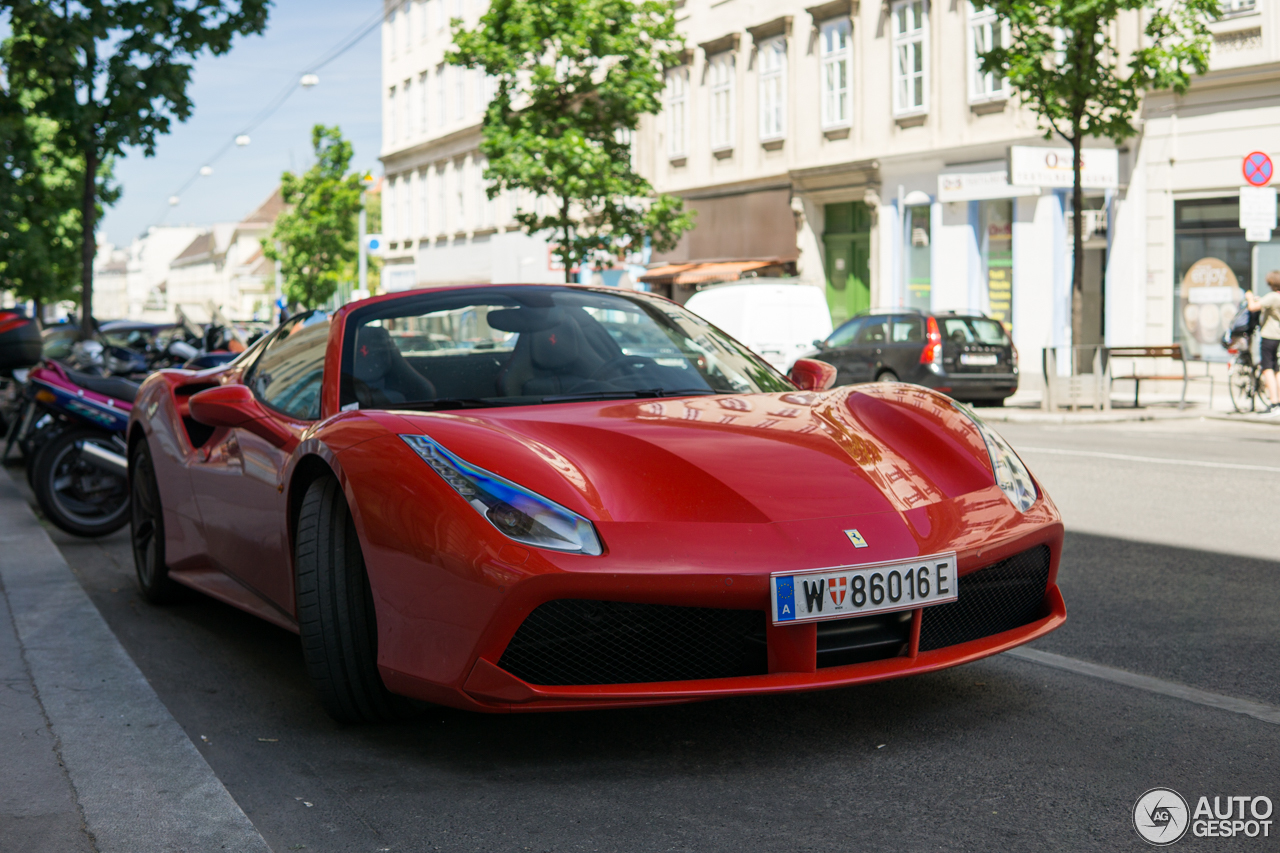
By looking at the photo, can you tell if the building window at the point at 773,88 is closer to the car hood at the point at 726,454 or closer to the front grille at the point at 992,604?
the car hood at the point at 726,454

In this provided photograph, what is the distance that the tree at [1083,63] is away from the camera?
705 inches

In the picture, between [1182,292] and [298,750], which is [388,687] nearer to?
[298,750]

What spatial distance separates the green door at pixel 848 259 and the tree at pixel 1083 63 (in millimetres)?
10384

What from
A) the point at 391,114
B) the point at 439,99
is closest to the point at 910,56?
the point at 439,99

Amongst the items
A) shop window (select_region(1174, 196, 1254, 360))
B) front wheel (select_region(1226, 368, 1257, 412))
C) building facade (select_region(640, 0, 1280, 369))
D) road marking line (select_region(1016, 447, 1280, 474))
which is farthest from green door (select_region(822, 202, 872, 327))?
road marking line (select_region(1016, 447, 1280, 474))

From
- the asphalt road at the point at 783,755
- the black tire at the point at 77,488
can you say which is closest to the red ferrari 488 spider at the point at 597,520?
the asphalt road at the point at 783,755

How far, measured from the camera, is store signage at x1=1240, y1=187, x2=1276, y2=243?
17859 millimetres

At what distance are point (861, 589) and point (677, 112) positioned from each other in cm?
3381

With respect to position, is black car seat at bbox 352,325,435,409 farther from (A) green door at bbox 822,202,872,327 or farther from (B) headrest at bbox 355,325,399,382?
(A) green door at bbox 822,202,872,327

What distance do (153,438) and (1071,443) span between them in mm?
10097

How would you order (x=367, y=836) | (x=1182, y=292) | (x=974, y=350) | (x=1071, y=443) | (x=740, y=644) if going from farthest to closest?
(x=1182, y=292), (x=974, y=350), (x=1071, y=443), (x=740, y=644), (x=367, y=836)

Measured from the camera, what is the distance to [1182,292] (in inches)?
886

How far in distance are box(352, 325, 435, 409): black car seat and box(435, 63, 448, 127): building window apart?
5137 centimetres

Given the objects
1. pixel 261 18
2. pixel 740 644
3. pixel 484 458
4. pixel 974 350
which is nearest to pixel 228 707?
pixel 484 458
